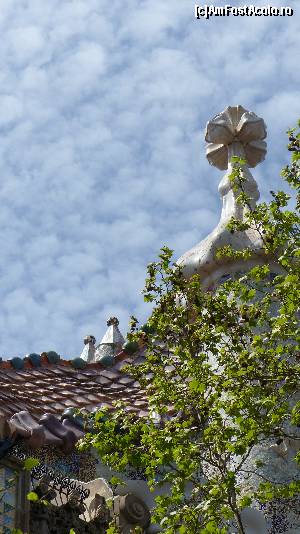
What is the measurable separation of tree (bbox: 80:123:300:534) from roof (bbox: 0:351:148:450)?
934 mm

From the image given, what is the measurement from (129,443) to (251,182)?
224 inches

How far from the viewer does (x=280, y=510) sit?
10555 mm

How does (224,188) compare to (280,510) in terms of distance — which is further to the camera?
(224,188)

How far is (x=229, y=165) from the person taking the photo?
1473 centimetres

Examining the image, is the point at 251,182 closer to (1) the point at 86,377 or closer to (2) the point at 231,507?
(1) the point at 86,377

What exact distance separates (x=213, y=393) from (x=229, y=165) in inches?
232

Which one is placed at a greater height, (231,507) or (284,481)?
(284,481)

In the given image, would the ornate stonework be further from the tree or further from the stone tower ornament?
the tree

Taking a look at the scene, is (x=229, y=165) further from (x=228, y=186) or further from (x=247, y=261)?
(x=247, y=261)

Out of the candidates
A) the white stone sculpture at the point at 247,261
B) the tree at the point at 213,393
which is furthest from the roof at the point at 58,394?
the white stone sculpture at the point at 247,261

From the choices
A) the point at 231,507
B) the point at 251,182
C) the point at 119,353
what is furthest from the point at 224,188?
the point at 231,507

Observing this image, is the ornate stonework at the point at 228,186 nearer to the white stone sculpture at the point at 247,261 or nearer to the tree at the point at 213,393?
the white stone sculpture at the point at 247,261

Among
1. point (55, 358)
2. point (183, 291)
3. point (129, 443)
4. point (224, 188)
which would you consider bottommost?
point (129, 443)

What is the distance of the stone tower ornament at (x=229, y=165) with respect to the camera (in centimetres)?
1276
